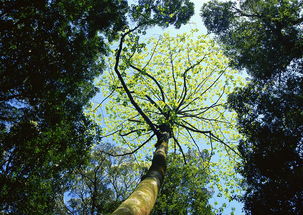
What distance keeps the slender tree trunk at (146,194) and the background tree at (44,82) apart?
393cm

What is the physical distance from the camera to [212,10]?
12445mm

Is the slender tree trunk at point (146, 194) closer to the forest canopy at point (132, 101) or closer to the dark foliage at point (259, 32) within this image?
the forest canopy at point (132, 101)

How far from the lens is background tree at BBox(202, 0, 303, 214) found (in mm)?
6031

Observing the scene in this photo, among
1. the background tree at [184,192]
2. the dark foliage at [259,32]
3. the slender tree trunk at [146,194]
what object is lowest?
the slender tree trunk at [146,194]

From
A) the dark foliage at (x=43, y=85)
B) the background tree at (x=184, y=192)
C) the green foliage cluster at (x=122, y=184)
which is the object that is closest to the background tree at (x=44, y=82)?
the dark foliage at (x=43, y=85)

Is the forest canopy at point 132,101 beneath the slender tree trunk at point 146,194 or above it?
above

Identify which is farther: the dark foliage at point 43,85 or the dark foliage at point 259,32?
the dark foliage at point 259,32

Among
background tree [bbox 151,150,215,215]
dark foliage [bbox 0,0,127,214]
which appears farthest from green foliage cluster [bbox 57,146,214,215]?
dark foliage [bbox 0,0,127,214]

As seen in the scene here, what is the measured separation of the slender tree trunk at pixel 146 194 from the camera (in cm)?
245

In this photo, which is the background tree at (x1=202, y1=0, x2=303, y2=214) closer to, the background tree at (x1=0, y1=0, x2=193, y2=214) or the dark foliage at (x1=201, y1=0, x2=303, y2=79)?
the dark foliage at (x1=201, y1=0, x2=303, y2=79)

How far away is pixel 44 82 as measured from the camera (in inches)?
241

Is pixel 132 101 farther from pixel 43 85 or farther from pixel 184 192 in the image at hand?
pixel 184 192

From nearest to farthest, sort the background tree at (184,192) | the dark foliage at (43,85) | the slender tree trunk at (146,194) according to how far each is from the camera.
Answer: the slender tree trunk at (146,194) → the dark foliage at (43,85) → the background tree at (184,192)

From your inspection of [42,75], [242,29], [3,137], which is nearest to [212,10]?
[242,29]
